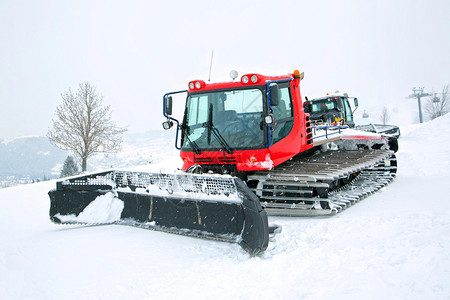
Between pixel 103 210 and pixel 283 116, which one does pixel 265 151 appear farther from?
pixel 103 210

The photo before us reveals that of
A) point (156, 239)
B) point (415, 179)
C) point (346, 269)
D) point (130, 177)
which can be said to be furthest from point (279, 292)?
point (415, 179)

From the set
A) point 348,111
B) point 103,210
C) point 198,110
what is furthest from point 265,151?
point 348,111

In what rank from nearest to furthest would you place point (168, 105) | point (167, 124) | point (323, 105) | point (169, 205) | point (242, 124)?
point (169, 205) < point (242, 124) < point (168, 105) < point (167, 124) < point (323, 105)

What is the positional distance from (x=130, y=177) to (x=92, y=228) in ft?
2.73

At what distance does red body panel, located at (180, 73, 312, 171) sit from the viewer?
5.62 m

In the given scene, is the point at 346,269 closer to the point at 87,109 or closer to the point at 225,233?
the point at 225,233

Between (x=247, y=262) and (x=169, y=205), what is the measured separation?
1.36 meters

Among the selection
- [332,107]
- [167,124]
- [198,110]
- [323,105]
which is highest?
[198,110]

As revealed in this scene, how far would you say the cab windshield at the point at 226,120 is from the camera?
228 inches

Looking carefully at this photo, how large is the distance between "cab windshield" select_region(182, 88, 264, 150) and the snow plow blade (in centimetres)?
159

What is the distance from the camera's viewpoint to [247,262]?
11.7 feet

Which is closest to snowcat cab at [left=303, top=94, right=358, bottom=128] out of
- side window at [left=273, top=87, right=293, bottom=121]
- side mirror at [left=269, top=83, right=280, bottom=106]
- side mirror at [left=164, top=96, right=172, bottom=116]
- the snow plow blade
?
side window at [left=273, top=87, right=293, bottom=121]

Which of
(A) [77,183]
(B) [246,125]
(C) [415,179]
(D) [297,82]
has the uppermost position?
(D) [297,82]

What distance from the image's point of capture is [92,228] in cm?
477
